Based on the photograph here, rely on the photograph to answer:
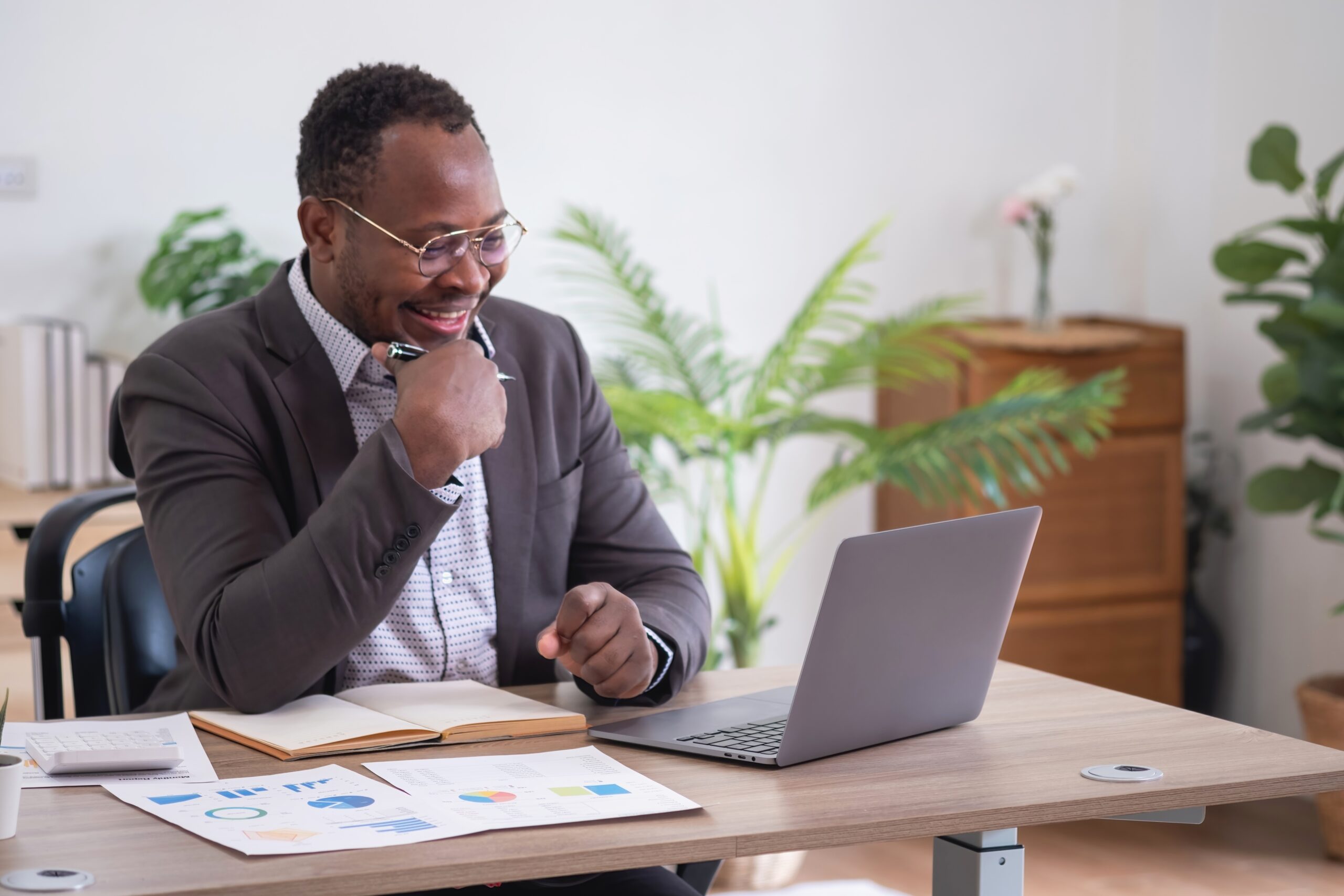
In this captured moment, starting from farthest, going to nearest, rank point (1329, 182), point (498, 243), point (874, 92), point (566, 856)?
point (874, 92) < point (1329, 182) < point (498, 243) < point (566, 856)

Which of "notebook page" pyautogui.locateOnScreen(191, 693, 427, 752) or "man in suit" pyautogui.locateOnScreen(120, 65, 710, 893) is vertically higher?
"man in suit" pyautogui.locateOnScreen(120, 65, 710, 893)

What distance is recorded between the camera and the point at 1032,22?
14.2 feet

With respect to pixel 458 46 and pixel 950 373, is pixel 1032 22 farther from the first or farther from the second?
pixel 458 46

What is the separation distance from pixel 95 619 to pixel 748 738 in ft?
2.99

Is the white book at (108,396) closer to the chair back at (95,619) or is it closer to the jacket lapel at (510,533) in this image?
the chair back at (95,619)

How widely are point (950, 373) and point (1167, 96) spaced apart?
4.74ft

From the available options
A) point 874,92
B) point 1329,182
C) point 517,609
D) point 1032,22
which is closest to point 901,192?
point 874,92

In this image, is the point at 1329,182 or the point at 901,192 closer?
the point at 1329,182

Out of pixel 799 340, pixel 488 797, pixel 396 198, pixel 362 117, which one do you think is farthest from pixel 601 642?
pixel 799 340

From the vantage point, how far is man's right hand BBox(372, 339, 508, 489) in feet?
4.82

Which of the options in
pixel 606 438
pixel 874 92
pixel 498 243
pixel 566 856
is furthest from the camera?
pixel 874 92

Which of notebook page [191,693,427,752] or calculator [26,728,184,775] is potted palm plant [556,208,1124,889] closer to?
notebook page [191,693,427,752]

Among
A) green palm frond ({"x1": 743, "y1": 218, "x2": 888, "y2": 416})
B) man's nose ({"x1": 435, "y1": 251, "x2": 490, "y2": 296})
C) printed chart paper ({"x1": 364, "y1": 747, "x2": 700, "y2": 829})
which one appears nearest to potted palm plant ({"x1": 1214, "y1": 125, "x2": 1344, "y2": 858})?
green palm frond ({"x1": 743, "y1": 218, "x2": 888, "y2": 416})

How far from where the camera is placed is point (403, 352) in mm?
1644
